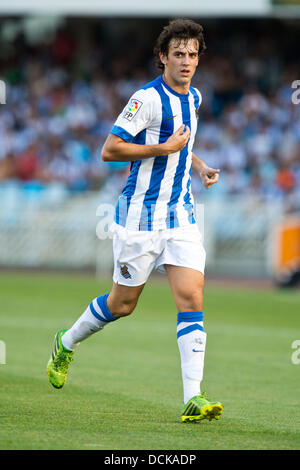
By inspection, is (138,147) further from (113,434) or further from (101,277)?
(101,277)

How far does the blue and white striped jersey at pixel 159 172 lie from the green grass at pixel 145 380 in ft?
4.26

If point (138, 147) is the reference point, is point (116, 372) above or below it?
below

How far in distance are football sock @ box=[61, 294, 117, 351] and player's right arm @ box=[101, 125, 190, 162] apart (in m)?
1.07

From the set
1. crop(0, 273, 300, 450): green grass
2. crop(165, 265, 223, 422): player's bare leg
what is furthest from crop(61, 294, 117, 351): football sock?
crop(165, 265, 223, 422): player's bare leg

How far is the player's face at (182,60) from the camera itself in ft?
20.2

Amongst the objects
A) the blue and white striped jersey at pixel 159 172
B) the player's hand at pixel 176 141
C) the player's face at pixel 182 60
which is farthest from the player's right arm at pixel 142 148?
the player's face at pixel 182 60

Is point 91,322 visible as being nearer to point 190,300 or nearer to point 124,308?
point 124,308

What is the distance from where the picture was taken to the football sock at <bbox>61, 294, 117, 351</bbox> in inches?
256

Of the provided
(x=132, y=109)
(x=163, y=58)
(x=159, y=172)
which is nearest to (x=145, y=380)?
(x=159, y=172)

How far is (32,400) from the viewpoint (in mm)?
6527

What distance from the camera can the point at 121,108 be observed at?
23.3m

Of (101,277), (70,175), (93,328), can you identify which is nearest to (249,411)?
(93,328)
